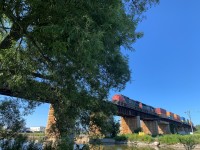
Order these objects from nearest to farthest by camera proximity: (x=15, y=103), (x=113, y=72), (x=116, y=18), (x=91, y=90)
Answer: (x=116, y=18) < (x=91, y=90) < (x=113, y=72) < (x=15, y=103)

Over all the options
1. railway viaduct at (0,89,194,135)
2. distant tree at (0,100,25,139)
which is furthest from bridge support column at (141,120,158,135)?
distant tree at (0,100,25,139)

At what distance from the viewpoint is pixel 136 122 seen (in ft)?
175

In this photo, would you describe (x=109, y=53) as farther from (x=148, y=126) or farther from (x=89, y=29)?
(x=148, y=126)

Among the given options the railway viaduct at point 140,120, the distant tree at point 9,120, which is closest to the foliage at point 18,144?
the distant tree at point 9,120

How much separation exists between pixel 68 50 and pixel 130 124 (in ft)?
175

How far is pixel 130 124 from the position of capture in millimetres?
55781

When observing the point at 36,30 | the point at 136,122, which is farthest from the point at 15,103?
the point at 136,122

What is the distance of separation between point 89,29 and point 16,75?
306 centimetres

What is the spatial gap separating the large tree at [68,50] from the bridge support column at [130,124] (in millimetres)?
46667

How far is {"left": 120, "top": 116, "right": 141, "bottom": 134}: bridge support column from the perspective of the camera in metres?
53.0

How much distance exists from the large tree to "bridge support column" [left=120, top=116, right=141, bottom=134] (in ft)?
153

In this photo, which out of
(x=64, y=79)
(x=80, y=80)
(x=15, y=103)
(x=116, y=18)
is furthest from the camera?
(x=15, y=103)

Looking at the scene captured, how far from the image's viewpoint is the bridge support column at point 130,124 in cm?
5303

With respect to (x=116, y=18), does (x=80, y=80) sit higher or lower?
lower
